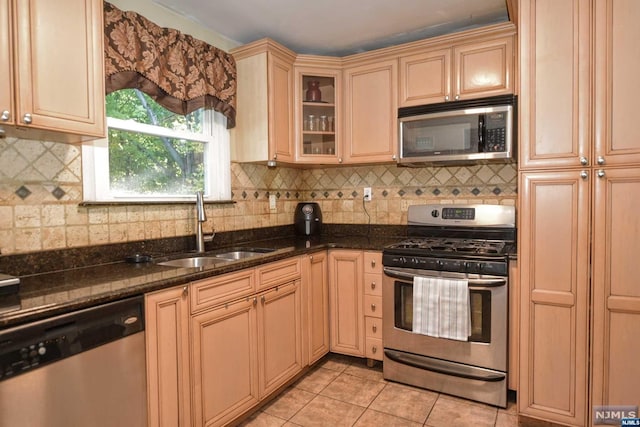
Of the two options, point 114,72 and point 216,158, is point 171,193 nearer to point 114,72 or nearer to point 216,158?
point 216,158

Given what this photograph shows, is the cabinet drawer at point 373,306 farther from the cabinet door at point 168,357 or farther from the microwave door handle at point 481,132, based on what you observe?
the cabinet door at point 168,357

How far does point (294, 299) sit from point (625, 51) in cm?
217

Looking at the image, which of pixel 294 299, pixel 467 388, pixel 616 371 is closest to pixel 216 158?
pixel 294 299

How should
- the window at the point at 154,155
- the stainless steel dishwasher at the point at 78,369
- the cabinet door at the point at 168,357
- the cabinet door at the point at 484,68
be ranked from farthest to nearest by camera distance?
the cabinet door at the point at 484,68, the window at the point at 154,155, the cabinet door at the point at 168,357, the stainless steel dishwasher at the point at 78,369

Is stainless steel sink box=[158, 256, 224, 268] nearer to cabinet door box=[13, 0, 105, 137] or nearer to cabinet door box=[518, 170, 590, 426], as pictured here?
cabinet door box=[13, 0, 105, 137]

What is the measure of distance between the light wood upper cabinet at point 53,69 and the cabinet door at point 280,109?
123cm

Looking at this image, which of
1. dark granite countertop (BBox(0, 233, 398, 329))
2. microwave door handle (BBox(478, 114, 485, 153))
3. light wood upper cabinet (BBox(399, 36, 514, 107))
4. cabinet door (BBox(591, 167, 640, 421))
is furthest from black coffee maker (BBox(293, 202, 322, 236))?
cabinet door (BBox(591, 167, 640, 421))

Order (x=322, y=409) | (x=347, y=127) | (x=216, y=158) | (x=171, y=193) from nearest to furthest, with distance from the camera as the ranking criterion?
(x=322, y=409)
(x=171, y=193)
(x=216, y=158)
(x=347, y=127)

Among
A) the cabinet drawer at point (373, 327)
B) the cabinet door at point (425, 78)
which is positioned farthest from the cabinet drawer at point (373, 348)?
the cabinet door at point (425, 78)

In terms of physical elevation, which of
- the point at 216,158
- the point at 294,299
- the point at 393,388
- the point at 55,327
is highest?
the point at 216,158

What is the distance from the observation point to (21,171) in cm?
167

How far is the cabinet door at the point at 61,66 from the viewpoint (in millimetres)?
1368

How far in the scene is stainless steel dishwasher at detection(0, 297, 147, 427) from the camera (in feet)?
3.67

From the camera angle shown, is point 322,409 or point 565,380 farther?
point 322,409
